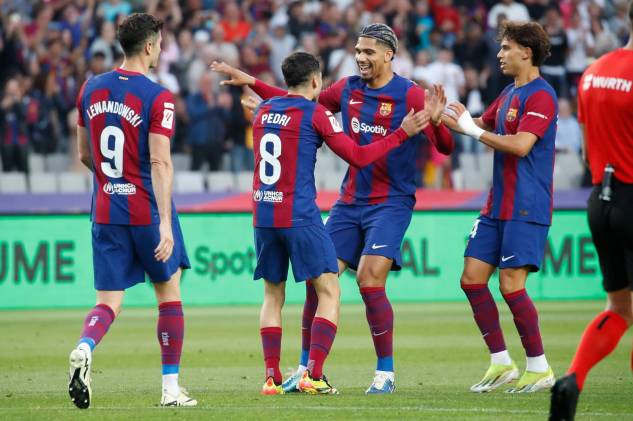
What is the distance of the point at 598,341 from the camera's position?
275 inches

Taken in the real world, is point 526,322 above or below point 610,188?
below

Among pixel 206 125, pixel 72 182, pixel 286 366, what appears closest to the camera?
pixel 286 366

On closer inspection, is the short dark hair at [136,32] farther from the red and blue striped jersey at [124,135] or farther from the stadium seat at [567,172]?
the stadium seat at [567,172]

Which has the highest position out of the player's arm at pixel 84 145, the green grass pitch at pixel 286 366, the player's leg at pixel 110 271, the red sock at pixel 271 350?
the player's arm at pixel 84 145

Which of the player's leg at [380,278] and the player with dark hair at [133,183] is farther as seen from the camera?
the player's leg at [380,278]

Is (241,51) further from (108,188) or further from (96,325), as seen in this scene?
(96,325)

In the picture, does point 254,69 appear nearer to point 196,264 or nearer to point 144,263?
point 196,264

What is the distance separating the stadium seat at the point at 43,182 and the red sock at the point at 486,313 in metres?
11.6

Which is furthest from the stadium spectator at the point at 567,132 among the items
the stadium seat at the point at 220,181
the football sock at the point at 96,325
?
the football sock at the point at 96,325

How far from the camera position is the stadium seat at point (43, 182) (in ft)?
64.6

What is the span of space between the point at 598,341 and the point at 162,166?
2814mm

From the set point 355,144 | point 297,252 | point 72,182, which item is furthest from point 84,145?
point 72,182

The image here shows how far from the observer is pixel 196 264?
1773cm

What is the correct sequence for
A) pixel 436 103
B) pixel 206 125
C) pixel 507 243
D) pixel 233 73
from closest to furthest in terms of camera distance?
pixel 436 103 → pixel 507 243 → pixel 233 73 → pixel 206 125
